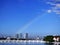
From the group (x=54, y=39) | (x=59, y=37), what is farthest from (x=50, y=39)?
(x=59, y=37)

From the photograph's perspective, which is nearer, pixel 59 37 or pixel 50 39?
pixel 50 39

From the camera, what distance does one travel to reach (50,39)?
138 m

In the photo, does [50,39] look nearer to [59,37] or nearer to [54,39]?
[54,39]

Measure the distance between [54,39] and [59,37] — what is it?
10.7 meters

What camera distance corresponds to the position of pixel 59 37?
494 feet

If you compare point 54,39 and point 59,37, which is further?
point 59,37

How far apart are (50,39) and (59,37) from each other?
13807mm

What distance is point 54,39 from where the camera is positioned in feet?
461

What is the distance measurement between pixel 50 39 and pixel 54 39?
3.32 m
